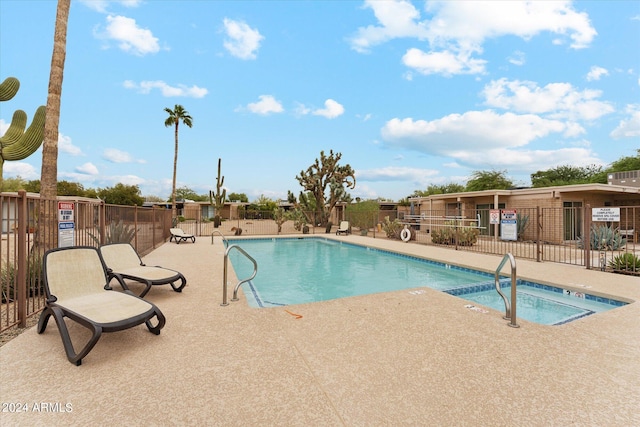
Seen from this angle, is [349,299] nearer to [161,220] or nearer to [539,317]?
[539,317]

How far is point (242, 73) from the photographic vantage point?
1733 cm

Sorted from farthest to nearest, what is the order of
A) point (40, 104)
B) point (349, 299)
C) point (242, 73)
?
point (242, 73), point (40, 104), point (349, 299)

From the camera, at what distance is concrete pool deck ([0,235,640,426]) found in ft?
Result: 6.70

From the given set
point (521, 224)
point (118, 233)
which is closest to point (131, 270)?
point (118, 233)

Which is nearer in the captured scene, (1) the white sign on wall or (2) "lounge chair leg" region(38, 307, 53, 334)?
(2) "lounge chair leg" region(38, 307, 53, 334)

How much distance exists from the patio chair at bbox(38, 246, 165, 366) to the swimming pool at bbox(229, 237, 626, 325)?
260cm

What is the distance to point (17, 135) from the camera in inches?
498

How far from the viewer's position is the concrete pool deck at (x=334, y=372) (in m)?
2.04

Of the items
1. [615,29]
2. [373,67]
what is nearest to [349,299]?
[373,67]

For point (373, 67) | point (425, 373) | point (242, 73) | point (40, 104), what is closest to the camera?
point (425, 373)

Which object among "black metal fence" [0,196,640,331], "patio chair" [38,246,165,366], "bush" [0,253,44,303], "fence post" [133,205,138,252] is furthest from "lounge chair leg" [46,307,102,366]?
"fence post" [133,205,138,252]

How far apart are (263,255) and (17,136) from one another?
11782 mm

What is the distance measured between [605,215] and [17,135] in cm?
2131

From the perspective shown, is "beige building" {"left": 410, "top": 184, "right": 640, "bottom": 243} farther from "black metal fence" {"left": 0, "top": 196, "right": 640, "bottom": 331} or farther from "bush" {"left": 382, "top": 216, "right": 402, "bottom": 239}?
"bush" {"left": 382, "top": 216, "right": 402, "bottom": 239}
